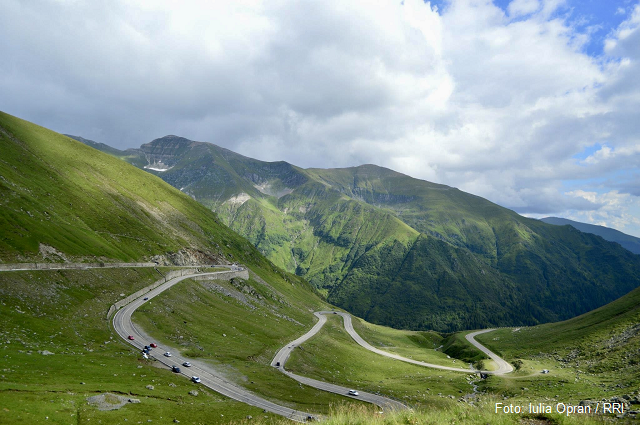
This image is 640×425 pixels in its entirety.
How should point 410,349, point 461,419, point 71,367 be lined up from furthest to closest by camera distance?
point 410,349, point 71,367, point 461,419

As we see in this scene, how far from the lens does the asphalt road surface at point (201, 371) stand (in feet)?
176

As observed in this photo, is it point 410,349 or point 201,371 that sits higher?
point 201,371

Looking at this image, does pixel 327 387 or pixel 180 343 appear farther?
pixel 180 343

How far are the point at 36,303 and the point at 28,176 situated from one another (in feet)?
349

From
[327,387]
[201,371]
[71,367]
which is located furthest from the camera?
[327,387]

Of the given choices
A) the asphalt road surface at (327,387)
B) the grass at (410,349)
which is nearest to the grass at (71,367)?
the asphalt road surface at (327,387)

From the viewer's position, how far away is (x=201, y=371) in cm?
6425

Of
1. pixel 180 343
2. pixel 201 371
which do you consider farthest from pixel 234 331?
pixel 201 371

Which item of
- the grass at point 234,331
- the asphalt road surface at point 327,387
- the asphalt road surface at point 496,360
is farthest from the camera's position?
the asphalt road surface at point 496,360

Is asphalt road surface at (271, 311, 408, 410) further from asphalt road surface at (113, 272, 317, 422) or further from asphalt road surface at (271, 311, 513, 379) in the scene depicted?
asphalt road surface at (113, 272, 317, 422)

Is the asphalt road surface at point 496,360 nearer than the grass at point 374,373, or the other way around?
the grass at point 374,373

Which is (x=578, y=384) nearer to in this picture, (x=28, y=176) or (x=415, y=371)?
(x=415, y=371)

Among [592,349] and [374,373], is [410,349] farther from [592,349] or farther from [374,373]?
[592,349]

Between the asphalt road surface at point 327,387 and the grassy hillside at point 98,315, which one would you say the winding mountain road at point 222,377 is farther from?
the grassy hillside at point 98,315
